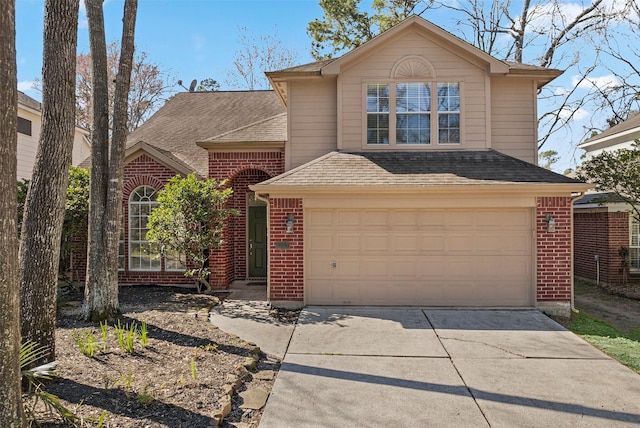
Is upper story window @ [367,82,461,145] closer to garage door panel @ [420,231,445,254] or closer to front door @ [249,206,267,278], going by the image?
garage door panel @ [420,231,445,254]

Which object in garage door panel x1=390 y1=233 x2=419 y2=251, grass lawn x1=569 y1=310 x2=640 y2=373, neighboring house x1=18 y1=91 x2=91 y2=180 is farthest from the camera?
neighboring house x1=18 y1=91 x2=91 y2=180

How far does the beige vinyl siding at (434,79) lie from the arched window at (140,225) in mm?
5414

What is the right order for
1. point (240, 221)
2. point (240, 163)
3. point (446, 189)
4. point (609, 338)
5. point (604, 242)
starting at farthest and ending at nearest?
1. point (604, 242)
2. point (240, 221)
3. point (240, 163)
4. point (446, 189)
5. point (609, 338)

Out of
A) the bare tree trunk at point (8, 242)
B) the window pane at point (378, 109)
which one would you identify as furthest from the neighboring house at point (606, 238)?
the bare tree trunk at point (8, 242)

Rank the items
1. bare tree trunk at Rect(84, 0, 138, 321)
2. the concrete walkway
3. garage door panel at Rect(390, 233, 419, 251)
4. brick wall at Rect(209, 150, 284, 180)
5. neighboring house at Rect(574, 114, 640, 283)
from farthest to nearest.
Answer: neighboring house at Rect(574, 114, 640, 283) → brick wall at Rect(209, 150, 284, 180) → garage door panel at Rect(390, 233, 419, 251) → bare tree trunk at Rect(84, 0, 138, 321) → the concrete walkway

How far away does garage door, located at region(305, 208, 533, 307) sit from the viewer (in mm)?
8297

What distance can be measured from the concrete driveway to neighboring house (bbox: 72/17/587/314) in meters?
1.21

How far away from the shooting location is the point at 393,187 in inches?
315

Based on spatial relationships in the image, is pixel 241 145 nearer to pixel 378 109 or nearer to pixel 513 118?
pixel 378 109

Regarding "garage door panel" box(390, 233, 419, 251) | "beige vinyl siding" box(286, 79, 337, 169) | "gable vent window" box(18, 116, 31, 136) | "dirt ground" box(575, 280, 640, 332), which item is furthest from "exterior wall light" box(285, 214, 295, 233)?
"gable vent window" box(18, 116, 31, 136)

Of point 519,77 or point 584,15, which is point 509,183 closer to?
point 519,77

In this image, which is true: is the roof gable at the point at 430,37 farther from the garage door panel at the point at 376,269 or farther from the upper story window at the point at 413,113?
the garage door panel at the point at 376,269

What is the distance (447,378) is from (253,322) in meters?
3.75

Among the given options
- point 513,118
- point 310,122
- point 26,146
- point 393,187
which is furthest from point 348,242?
point 26,146
